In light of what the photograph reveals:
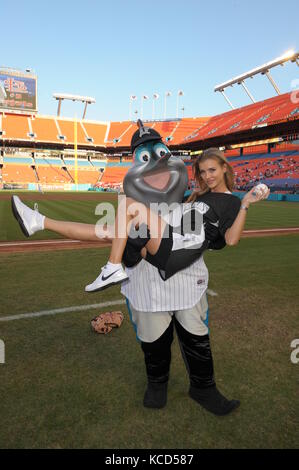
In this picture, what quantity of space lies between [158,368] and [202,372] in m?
0.29

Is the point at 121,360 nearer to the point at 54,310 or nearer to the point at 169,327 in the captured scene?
the point at 169,327

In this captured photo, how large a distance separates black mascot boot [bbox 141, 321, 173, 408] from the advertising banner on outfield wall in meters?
57.9

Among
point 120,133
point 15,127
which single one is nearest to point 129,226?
point 15,127

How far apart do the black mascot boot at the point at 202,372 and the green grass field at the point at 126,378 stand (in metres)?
0.06

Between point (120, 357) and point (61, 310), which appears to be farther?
point (61, 310)

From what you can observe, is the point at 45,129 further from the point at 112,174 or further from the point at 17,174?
the point at 112,174

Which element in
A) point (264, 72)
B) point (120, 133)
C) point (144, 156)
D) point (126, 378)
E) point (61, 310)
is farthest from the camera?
point (120, 133)

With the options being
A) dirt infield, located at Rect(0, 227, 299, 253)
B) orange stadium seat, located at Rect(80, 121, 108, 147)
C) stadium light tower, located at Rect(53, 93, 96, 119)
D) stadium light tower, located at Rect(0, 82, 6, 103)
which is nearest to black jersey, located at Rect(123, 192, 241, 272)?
dirt infield, located at Rect(0, 227, 299, 253)

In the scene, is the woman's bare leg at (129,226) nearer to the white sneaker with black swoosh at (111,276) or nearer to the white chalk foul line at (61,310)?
the white sneaker with black swoosh at (111,276)

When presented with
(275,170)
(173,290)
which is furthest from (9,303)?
(275,170)

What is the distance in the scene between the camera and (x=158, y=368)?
200cm

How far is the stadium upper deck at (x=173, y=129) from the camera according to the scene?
3653 centimetres

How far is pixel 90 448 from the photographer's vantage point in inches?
62.1

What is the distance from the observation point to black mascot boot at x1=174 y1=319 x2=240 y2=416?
188 cm
